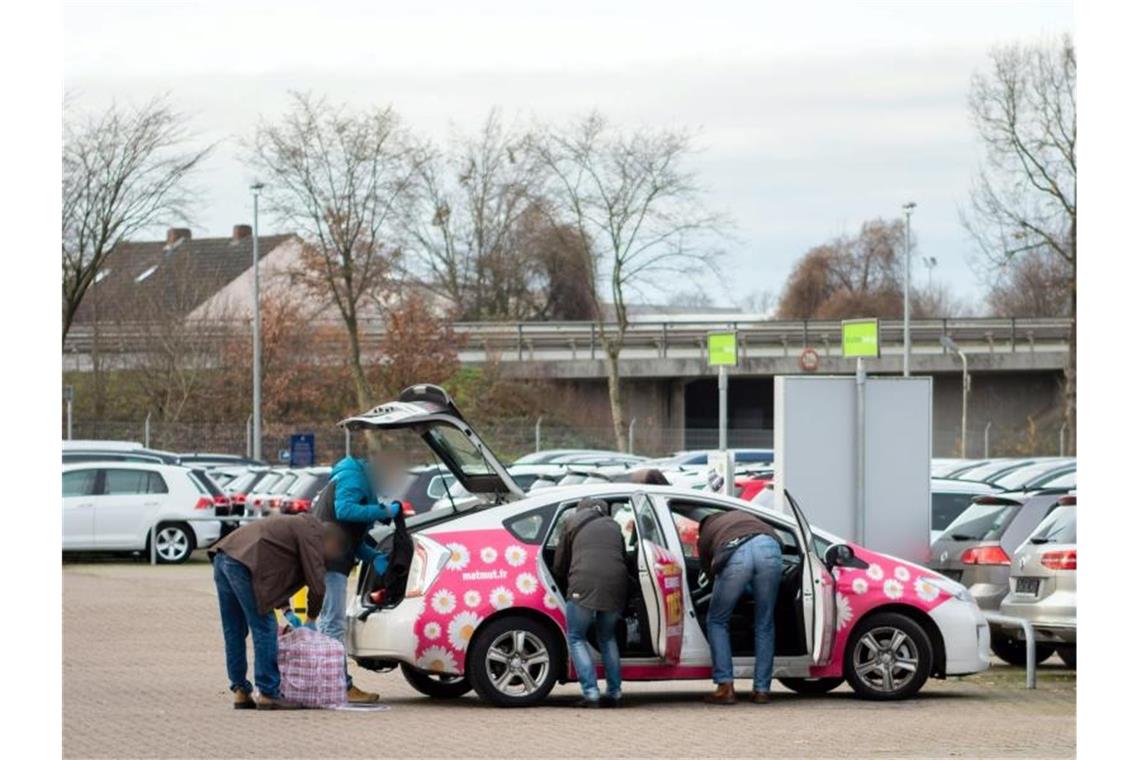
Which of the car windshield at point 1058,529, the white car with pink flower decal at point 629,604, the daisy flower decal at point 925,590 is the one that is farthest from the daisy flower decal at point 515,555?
the car windshield at point 1058,529

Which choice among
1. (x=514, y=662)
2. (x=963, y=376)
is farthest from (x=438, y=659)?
(x=963, y=376)

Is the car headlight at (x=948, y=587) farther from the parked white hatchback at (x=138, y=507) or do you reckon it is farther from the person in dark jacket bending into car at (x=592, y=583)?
the parked white hatchback at (x=138, y=507)

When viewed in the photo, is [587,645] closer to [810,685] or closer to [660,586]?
[660,586]

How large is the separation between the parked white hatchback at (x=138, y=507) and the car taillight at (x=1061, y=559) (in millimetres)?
17727

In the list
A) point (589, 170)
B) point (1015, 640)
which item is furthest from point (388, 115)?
point (1015, 640)

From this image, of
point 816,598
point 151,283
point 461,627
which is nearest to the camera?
point 461,627

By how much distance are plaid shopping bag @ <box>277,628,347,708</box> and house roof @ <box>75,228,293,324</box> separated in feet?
133

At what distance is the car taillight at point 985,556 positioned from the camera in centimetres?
1645

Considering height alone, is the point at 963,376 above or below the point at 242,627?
above

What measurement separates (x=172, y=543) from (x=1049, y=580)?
1841 centimetres

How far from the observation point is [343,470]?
13805 mm

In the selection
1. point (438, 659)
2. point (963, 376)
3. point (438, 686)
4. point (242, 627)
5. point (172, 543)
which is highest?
point (963, 376)

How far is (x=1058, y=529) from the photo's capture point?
15.4 m
